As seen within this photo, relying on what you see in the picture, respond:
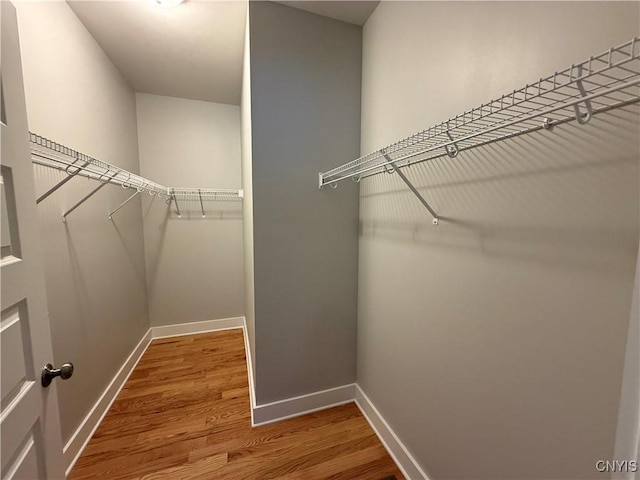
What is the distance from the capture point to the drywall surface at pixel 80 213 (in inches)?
52.2

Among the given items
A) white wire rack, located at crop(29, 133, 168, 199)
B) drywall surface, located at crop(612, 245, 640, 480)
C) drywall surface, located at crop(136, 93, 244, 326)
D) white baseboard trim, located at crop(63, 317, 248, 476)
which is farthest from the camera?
drywall surface, located at crop(136, 93, 244, 326)

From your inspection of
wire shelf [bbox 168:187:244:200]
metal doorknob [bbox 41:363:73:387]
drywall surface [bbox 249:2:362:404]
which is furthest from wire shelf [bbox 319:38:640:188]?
wire shelf [bbox 168:187:244:200]

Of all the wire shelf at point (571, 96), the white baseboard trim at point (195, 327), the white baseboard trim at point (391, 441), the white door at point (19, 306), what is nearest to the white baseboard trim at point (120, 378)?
the white baseboard trim at point (195, 327)

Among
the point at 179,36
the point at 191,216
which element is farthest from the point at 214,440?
the point at 179,36

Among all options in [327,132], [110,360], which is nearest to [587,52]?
[327,132]

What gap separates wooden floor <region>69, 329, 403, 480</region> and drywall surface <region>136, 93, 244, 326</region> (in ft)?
3.16

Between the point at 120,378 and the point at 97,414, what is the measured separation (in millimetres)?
389

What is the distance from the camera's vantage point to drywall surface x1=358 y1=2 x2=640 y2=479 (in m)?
0.63

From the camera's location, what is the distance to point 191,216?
114 inches

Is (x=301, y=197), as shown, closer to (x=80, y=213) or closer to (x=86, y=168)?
(x=86, y=168)

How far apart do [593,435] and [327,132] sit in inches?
67.6

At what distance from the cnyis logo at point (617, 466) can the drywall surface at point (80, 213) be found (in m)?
2.02

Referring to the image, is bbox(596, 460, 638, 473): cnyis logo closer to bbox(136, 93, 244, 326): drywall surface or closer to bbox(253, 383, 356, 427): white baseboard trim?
bbox(253, 383, 356, 427): white baseboard trim

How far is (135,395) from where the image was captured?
200 cm
